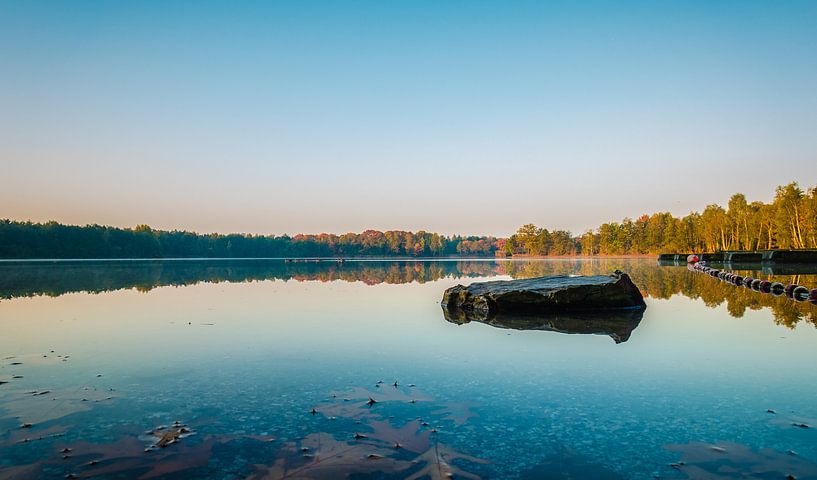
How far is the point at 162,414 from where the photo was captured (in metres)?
5.52

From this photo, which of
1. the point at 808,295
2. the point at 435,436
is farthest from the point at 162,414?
the point at 808,295

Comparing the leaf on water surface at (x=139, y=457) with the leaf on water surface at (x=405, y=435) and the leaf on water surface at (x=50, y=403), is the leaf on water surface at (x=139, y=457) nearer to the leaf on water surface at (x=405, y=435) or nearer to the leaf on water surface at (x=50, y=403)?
the leaf on water surface at (x=405, y=435)

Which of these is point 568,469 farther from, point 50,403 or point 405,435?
point 50,403

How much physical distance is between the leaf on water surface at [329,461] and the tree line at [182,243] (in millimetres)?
129723

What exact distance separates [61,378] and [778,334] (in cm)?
1343

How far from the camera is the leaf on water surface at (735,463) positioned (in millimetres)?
3838

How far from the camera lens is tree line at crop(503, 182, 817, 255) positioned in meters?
66.7

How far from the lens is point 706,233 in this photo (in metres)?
98.5

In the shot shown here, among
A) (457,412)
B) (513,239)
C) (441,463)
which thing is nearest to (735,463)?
(441,463)

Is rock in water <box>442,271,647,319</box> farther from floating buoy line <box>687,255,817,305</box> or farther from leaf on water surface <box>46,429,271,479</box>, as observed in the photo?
leaf on water surface <box>46,429,271,479</box>

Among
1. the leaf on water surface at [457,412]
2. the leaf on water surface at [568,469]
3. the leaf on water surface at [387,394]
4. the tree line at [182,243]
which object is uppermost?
the tree line at [182,243]

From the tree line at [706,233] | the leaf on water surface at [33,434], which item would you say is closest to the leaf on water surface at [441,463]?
the leaf on water surface at [33,434]

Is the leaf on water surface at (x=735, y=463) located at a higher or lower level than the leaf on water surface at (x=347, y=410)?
higher

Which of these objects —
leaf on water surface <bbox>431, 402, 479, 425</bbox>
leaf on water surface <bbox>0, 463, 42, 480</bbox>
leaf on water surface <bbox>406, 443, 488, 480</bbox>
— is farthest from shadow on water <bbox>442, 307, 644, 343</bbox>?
leaf on water surface <bbox>0, 463, 42, 480</bbox>
